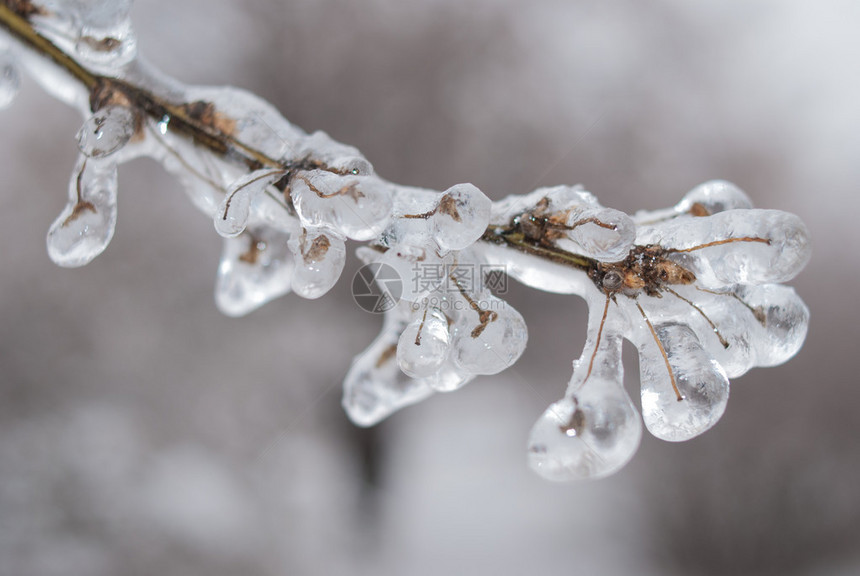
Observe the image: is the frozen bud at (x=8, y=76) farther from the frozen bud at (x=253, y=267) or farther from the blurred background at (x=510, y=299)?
the blurred background at (x=510, y=299)

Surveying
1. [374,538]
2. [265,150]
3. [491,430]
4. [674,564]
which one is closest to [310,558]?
[374,538]

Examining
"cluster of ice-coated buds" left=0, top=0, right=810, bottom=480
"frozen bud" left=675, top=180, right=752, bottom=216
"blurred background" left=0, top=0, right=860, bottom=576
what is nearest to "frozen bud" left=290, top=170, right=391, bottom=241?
"cluster of ice-coated buds" left=0, top=0, right=810, bottom=480

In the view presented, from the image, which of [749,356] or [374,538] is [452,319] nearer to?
[749,356]

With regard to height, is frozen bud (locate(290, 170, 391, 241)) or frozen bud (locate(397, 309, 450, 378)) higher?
frozen bud (locate(290, 170, 391, 241))

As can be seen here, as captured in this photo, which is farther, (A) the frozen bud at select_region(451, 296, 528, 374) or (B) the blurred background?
(B) the blurred background

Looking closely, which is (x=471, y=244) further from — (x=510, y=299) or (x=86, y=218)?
(x=510, y=299)

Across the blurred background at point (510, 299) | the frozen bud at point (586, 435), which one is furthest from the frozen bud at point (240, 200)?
the blurred background at point (510, 299)

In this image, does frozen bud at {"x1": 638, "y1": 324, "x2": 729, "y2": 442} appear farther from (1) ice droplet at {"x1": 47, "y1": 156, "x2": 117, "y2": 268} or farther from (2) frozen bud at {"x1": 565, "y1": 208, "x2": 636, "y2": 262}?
(1) ice droplet at {"x1": 47, "y1": 156, "x2": 117, "y2": 268}
